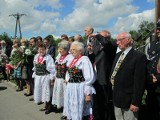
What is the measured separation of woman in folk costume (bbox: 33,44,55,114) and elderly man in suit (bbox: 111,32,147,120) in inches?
129

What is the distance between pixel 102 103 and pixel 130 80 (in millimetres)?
2007

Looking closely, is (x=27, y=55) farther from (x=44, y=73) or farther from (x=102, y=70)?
(x=102, y=70)

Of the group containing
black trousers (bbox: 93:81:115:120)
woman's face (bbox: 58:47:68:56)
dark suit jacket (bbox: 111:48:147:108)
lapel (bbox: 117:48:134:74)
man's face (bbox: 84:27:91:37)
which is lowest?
black trousers (bbox: 93:81:115:120)

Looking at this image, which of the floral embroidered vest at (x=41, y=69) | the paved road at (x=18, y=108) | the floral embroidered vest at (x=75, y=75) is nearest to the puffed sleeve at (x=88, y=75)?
the floral embroidered vest at (x=75, y=75)

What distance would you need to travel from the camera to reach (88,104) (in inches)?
246

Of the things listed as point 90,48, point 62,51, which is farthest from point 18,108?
point 90,48

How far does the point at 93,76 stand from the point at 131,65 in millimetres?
1246

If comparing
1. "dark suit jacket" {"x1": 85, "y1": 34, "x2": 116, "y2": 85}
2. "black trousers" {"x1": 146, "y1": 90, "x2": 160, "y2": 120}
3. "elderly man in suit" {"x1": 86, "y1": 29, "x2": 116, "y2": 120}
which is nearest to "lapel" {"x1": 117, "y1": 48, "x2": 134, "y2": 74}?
"black trousers" {"x1": 146, "y1": 90, "x2": 160, "y2": 120}

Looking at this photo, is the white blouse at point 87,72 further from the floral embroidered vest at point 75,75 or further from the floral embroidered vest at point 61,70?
the floral embroidered vest at point 61,70

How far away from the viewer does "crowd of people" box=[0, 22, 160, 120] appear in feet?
15.8

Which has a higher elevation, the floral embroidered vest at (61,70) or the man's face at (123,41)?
the man's face at (123,41)

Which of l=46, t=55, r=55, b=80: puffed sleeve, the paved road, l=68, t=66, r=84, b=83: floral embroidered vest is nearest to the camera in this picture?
l=68, t=66, r=84, b=83: floral embroidered vest

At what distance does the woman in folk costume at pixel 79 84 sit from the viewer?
590cm

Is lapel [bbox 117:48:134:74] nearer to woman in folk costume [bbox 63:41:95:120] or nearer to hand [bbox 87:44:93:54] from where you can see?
woman in folk costume [bbox 63:41:95:120]
